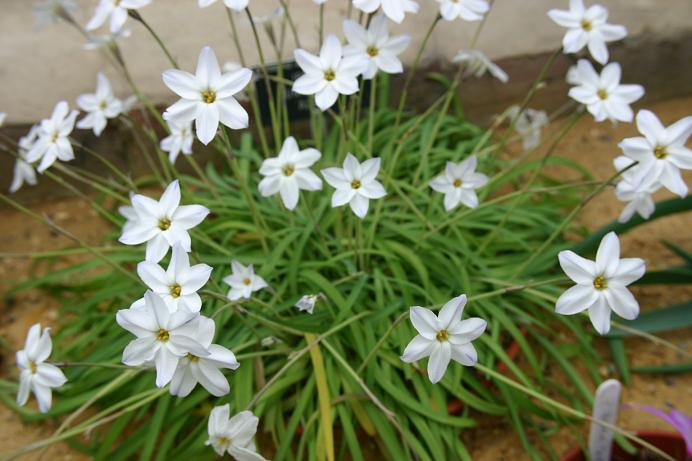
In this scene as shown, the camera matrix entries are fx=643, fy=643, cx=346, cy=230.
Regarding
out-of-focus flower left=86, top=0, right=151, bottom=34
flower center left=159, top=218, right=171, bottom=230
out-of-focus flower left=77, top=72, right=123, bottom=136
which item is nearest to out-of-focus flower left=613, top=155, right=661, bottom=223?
flower center left=159, top=218, right=171, bottom=230

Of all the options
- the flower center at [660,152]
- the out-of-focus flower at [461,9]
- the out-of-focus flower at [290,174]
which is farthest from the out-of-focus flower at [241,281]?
the flower center at [660,152]

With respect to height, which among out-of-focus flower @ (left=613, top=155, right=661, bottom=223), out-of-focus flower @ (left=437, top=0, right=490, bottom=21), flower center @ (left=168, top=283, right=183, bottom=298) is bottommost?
flower center @ (left=168, top=283, right=183, bottom=298)

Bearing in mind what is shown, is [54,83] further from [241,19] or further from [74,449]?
[74,449]

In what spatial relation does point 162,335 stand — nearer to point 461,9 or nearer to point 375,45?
point 375,45

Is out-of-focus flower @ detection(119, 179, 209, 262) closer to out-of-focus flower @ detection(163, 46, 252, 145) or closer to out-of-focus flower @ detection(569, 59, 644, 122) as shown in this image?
out-of-focus flower @ detection(163, 46, 252, 145)

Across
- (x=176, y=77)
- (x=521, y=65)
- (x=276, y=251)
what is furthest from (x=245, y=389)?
(x=521, y=65)

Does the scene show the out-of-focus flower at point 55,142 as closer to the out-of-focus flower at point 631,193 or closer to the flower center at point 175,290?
the flower center at point 175,290
